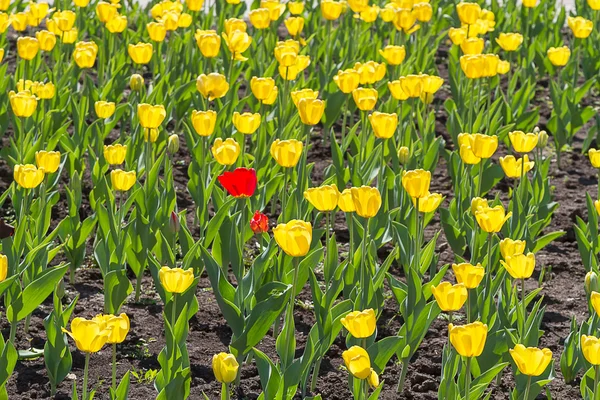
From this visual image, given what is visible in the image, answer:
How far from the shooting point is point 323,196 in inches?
121

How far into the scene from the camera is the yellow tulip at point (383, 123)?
3715 mm

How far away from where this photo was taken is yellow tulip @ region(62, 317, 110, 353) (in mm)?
2445

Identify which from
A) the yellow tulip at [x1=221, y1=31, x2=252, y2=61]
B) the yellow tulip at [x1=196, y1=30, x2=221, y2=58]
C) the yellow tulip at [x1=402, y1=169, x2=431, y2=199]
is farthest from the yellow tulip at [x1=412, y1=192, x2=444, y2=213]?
the yellow tulip at [x1=196, y1=30, x2=221, y2=58]

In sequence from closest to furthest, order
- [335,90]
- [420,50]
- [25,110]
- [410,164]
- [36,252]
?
[36,252], [25,110], [410,164], [335,90], [420,50]

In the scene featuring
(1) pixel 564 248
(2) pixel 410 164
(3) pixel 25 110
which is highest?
(3) pixel 25 110

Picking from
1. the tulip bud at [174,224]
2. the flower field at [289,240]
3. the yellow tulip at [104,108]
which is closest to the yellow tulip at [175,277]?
the flower field at [289,240]

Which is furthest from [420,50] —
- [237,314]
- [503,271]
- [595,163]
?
[237,314]

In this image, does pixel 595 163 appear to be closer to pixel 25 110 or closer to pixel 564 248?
pixel 564 248

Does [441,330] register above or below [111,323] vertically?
below

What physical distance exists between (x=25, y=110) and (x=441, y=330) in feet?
5.58

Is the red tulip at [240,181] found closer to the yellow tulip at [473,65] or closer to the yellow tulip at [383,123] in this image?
the yellow tulip at [383,123]

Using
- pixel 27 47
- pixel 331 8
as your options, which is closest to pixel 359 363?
pixel 27 47

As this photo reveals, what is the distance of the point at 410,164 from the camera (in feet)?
14.5

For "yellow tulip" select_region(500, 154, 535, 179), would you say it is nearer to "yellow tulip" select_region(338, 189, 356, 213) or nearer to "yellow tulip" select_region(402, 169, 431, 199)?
"yellow tulip" select_region(402, 169, 431, 199)
